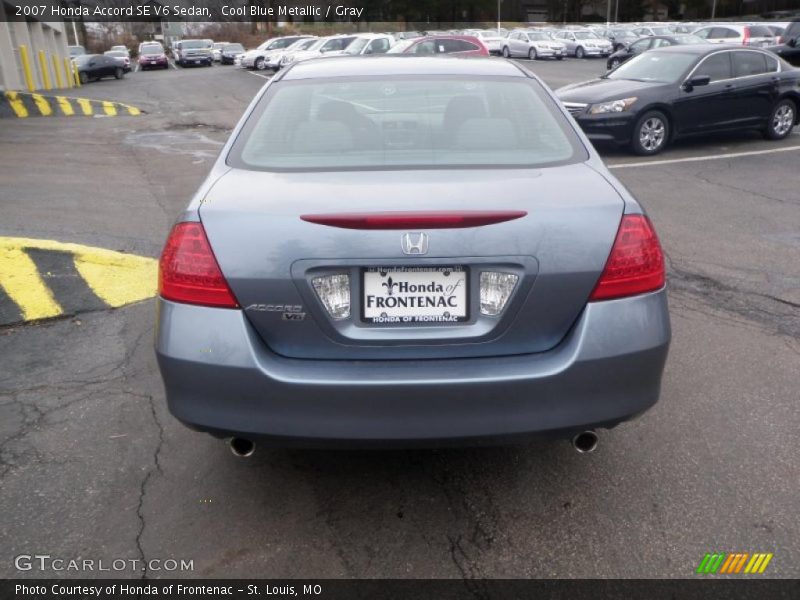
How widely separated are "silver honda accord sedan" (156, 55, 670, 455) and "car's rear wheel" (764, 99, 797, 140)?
1181 cm

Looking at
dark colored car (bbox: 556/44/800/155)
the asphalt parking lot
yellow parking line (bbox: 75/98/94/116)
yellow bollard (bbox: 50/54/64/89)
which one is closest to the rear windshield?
the asphalt parking lot

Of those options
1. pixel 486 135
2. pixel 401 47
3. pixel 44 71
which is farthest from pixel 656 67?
pixel 44 71

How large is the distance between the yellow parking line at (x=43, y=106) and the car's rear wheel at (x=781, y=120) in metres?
15.9

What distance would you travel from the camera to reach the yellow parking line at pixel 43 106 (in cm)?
1881

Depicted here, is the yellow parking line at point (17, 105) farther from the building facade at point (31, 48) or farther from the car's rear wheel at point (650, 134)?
the car's rear wheel at point (650, 134)

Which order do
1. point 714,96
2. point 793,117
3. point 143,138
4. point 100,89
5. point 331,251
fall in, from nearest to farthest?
point 331,251 → point 714,96 → point 793,117 → point 143,138 → point 100,89

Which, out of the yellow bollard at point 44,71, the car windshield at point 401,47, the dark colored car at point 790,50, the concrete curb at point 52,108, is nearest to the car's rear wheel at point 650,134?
the concrete curb at point 52,108

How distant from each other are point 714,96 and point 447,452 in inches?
410

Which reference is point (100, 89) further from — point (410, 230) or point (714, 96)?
point (410, 230)

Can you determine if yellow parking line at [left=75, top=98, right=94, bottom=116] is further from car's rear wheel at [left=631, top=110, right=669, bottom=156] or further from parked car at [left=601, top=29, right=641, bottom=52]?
parked car at [left=601, top=29, right=641, bottom=52]

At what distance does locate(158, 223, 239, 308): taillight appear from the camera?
8.71 ft

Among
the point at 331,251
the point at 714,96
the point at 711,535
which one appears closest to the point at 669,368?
the point at 711,535

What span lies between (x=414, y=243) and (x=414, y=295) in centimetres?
18
